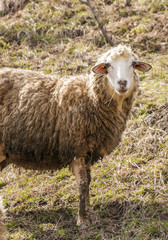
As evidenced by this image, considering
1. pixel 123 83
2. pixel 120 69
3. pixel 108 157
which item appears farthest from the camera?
pixel 108 157

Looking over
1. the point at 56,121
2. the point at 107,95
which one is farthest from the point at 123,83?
the point at 56,121

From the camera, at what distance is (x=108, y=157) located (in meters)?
5.78

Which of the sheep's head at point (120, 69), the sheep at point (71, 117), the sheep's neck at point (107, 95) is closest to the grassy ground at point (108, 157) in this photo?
the sheep at point (71, 117)

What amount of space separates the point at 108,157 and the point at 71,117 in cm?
170

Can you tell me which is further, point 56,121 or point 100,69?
point 56,121

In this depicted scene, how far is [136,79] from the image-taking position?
14.3 feet

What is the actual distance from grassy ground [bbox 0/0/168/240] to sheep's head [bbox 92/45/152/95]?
5.09 ft

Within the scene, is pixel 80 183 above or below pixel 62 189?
above

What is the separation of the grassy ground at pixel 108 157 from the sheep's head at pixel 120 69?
155 centimetres

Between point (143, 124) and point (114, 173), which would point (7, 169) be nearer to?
point (114, 173)

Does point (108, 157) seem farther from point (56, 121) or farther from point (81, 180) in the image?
point (56, 121)

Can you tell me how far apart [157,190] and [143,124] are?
147 centimetres

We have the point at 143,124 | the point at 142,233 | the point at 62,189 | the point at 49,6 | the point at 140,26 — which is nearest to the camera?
the point at 142,233

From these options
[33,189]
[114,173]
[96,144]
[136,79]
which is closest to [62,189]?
[33,189]
